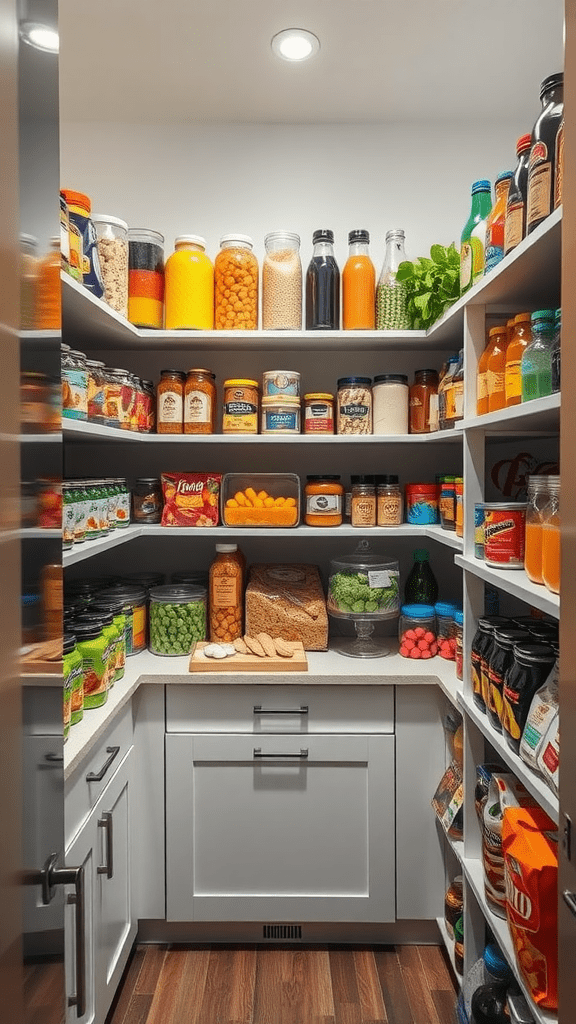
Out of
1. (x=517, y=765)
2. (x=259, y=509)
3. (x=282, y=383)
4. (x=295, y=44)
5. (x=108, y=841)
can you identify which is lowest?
(x=108, y=841)

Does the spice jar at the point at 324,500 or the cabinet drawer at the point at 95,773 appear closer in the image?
the cabinet drawer at the point at 95,773

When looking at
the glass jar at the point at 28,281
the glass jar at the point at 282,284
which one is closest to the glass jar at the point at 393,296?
the glass jar at the point at 282,284

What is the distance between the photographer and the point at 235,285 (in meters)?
2.16

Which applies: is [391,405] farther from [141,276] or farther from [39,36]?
[39,36]

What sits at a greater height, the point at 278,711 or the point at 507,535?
the point at 507,535

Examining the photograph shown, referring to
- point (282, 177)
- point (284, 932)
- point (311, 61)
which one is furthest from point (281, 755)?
point (311, 61)

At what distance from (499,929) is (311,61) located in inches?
90.3

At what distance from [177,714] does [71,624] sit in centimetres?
48

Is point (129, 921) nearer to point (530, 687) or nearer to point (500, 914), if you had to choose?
point (500, 914)

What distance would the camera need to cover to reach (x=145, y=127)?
7.82ft

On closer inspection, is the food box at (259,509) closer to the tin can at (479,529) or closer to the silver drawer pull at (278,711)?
the silver drawer pull at (278,711)

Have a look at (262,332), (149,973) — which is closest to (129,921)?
(149,973)

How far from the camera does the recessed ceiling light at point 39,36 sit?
536 millimetres

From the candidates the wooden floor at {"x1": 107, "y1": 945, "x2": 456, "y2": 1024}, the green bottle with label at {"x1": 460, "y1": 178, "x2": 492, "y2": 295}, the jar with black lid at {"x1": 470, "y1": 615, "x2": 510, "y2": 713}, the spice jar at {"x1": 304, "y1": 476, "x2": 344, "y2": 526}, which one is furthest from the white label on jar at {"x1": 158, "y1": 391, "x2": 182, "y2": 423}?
the wooden floor at {"x1": 107, "y1": 945, "x2": 456, "y2": 1024}
